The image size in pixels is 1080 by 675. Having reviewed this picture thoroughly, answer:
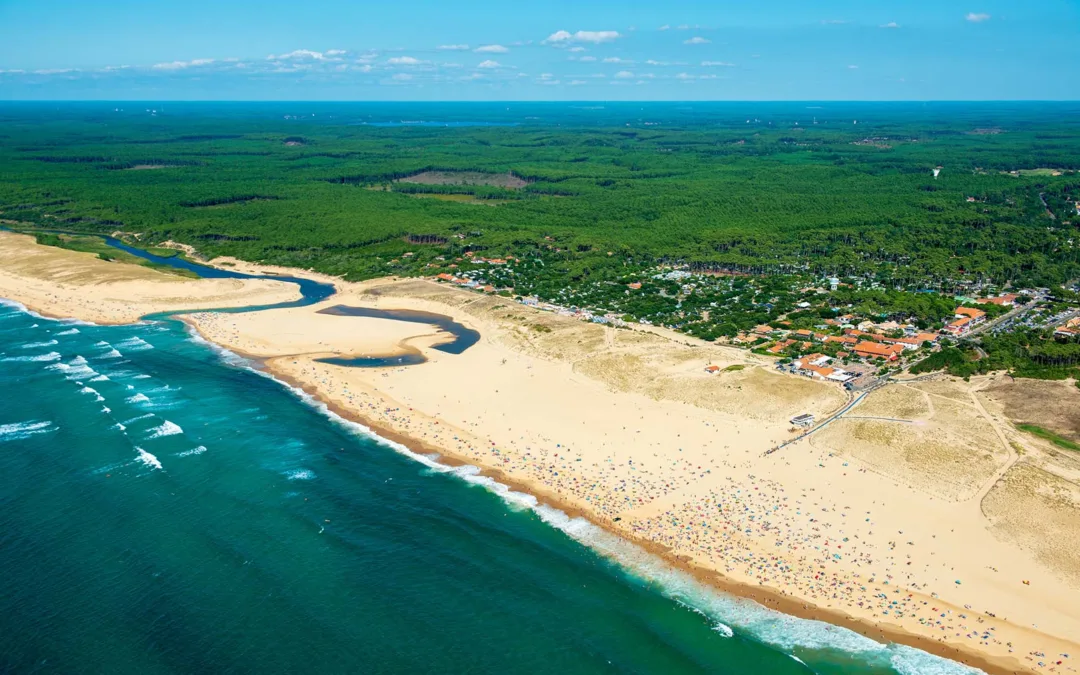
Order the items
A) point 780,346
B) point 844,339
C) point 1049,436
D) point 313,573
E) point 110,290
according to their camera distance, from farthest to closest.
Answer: point 110,290 < point 844,339 < point 780,346 < point 1049,436 < point 313,573

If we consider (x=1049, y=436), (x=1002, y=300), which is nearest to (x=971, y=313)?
(x=1002, y=300)

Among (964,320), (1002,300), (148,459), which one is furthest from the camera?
(1002,300)

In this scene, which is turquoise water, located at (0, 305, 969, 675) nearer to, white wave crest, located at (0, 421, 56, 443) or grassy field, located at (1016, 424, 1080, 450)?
white wave crest, located at (0, 421, 56, 443)

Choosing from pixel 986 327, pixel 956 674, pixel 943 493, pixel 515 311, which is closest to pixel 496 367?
pixel 515 311

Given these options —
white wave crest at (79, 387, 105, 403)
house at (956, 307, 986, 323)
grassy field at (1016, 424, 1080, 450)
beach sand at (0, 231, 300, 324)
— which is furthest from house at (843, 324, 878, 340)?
white wave crest at (79, 387, 105, 403)

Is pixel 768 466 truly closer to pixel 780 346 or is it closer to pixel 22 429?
pixel 780 346

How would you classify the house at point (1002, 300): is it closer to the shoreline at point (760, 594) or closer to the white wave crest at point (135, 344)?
the shoreline at point (760, 594)
